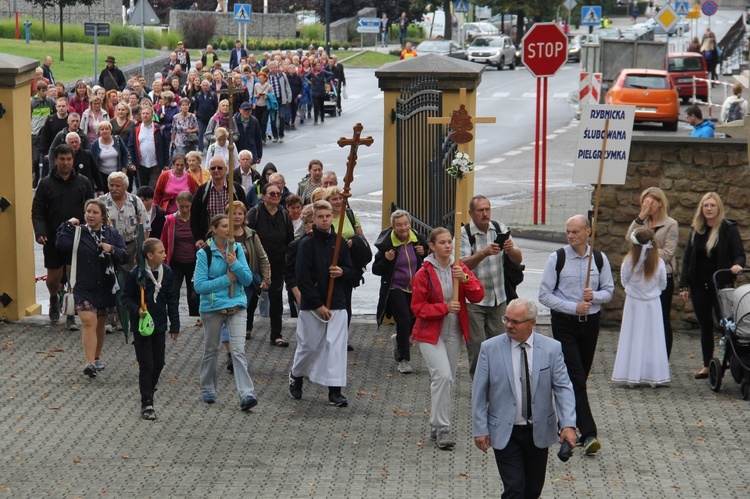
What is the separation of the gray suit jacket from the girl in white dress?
412 centimetres

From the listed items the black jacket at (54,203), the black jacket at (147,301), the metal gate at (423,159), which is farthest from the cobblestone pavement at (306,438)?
the metal gate at (423,159)

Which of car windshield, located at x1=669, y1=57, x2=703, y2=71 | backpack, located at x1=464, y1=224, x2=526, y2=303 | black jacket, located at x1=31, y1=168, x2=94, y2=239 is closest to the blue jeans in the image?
backpack, located at x1=464, y1=224, x2=526, y2=303

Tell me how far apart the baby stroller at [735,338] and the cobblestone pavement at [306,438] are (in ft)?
0.63

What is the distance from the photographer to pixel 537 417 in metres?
7.89

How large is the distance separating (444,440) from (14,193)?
6.58 meters

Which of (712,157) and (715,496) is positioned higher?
(712,157)

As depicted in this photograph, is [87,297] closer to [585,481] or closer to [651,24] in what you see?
[585,481]

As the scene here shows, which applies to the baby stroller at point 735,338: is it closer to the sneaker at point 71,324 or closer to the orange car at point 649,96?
the sneaker at point 71,324

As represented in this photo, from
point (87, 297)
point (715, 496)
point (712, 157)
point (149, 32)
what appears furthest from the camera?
point (149, 32)

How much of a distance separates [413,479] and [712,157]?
6.51 m

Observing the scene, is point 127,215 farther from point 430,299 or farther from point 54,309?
point 430,299

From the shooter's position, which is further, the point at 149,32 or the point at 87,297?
the point at 149,32

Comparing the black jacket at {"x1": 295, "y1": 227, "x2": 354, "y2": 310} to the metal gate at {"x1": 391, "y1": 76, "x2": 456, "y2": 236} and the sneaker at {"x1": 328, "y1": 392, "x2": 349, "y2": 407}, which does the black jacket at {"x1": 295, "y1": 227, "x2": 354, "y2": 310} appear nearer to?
the sneaker at {"x1": 328, "y1": 392, "x2": 349, "y2": 407}

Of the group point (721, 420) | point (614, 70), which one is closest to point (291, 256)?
point (721, 420)
